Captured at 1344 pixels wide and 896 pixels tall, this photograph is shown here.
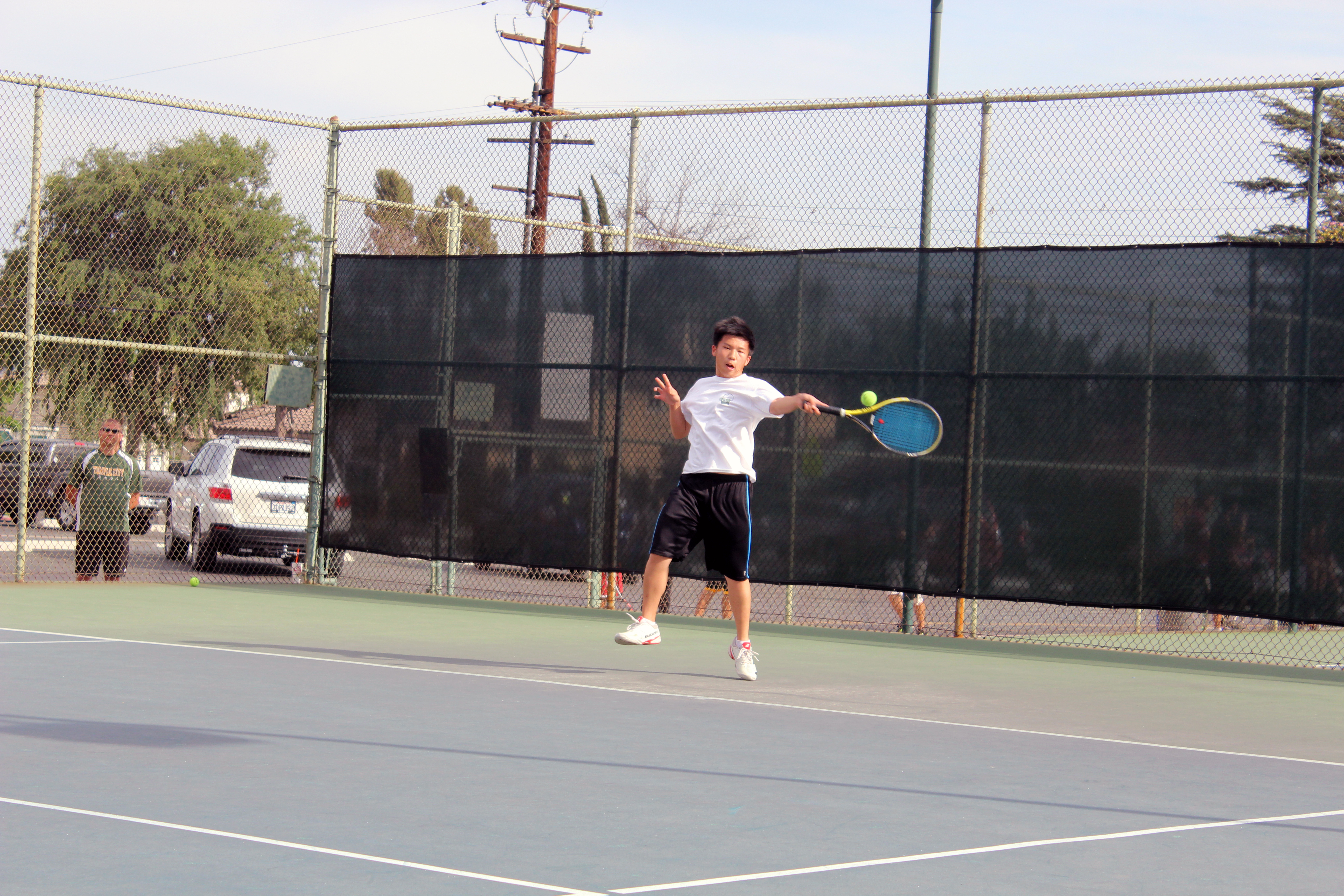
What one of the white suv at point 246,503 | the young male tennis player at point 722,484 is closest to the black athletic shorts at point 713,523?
the young male tennis player at point 722,484

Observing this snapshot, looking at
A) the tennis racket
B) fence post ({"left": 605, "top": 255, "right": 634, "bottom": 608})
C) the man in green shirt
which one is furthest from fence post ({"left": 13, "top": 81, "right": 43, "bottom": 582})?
the tennis racket

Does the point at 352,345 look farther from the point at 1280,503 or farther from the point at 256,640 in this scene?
the point at 1280,503

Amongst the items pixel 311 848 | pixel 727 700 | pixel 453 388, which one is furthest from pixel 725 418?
pixel 453 388

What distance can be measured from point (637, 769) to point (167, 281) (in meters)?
28.8

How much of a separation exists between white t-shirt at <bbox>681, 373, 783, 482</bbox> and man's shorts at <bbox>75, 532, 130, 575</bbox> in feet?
20.1

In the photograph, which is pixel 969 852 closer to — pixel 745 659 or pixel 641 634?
pixel 641 634

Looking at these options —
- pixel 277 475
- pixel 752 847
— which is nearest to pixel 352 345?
pixel 277 475

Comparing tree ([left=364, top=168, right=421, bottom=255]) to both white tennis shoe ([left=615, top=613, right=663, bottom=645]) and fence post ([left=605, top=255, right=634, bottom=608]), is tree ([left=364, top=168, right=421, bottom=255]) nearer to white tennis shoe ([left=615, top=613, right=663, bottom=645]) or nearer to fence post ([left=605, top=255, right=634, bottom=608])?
fence post ([left=605, top=255, right=634, bottom=608])

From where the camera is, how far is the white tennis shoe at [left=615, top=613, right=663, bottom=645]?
24.1ft

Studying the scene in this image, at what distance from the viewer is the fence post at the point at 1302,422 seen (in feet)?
28.2

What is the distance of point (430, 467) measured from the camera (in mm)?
11555

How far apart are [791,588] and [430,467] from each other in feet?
8.96

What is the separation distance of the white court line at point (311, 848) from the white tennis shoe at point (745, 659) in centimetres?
376

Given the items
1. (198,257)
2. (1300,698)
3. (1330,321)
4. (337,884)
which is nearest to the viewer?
(337,884)
